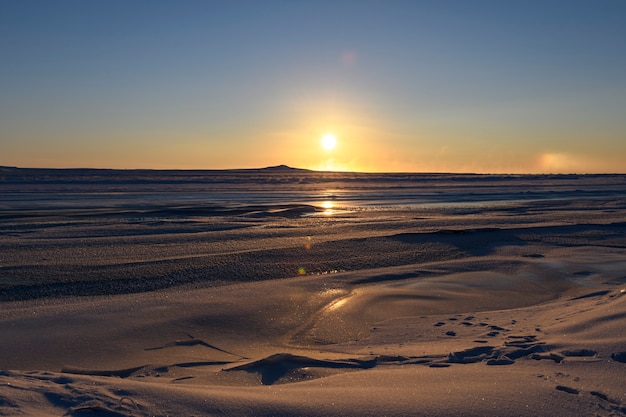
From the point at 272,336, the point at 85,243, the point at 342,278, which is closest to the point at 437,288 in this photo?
the point at 342,278

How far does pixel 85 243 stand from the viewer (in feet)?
33.4

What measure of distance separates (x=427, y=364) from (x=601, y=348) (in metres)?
1.22

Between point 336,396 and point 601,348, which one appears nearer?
point 336,396

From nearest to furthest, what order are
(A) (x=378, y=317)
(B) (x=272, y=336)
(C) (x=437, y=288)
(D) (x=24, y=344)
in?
(D) (x=24, y=344), (B) (x=272, y=336), (A) (x=378, y=317), (C) (x=437, y=288)

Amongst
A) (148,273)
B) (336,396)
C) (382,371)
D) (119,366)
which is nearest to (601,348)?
(382,371)

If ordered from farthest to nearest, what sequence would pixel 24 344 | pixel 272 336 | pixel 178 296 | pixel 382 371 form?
1. pixel 178 296
2. pixel 272 336
3. pixel 24 344
4. pixel 382 371

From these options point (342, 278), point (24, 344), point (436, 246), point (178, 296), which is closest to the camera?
point (24, 344)

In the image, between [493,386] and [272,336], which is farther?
[272,336]

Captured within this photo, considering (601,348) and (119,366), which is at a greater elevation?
(601,348)

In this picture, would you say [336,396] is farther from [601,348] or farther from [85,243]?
[85,243]

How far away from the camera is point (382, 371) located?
3.84 metres

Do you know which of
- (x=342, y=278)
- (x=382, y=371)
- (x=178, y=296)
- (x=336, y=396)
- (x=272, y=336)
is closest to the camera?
(x=336, y=396)

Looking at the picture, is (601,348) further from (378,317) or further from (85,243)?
(85,243)

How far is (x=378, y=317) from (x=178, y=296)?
7.34ft
